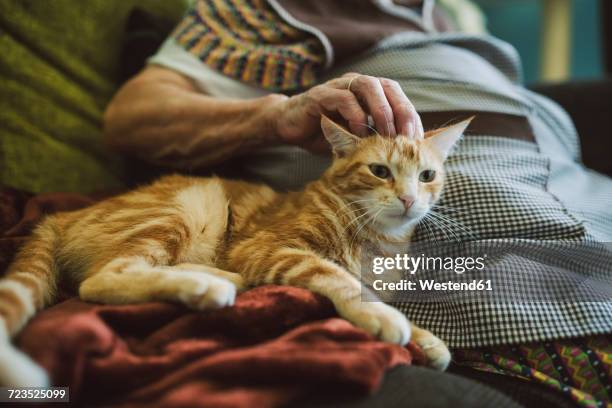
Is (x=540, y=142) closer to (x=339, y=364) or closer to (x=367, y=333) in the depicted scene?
(x=367, y=333)

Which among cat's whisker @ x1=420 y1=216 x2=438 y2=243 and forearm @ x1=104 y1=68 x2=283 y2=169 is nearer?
cat's whisker @ x1=420 y1=216 x2=438 y2=243

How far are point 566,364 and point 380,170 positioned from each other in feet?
1.67

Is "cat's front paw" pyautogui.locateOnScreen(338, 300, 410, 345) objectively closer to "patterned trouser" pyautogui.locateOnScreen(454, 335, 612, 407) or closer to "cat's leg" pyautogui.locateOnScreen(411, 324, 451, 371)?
"cat's leg" pyautogui.locateOnScreen(411, 324, 451, 371)

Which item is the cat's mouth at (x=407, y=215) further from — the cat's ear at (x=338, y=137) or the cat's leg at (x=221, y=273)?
the cat's leg at (x=221, y=273)

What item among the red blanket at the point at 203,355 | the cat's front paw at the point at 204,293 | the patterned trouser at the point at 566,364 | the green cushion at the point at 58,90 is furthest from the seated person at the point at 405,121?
the cat's front paw at the point at 204,293

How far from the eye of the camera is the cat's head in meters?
0.93

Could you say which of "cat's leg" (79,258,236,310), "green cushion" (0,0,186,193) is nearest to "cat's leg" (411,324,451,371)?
"cat's leg" (79,258,236,310)

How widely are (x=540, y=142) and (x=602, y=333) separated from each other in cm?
56

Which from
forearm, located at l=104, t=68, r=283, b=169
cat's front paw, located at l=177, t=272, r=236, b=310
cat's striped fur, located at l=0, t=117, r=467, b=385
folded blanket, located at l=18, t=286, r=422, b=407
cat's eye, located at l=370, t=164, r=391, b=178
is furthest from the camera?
forearm, located at l=104, t=68, r=283, b=169

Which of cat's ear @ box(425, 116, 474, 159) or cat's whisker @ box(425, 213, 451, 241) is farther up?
cat's ear @ box(425, 116, 474, 159)

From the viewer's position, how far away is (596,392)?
0.71m

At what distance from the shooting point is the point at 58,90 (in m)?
1.28

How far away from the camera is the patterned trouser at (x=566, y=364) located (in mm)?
710

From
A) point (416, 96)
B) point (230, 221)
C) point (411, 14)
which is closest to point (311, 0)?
point (411, 14)
